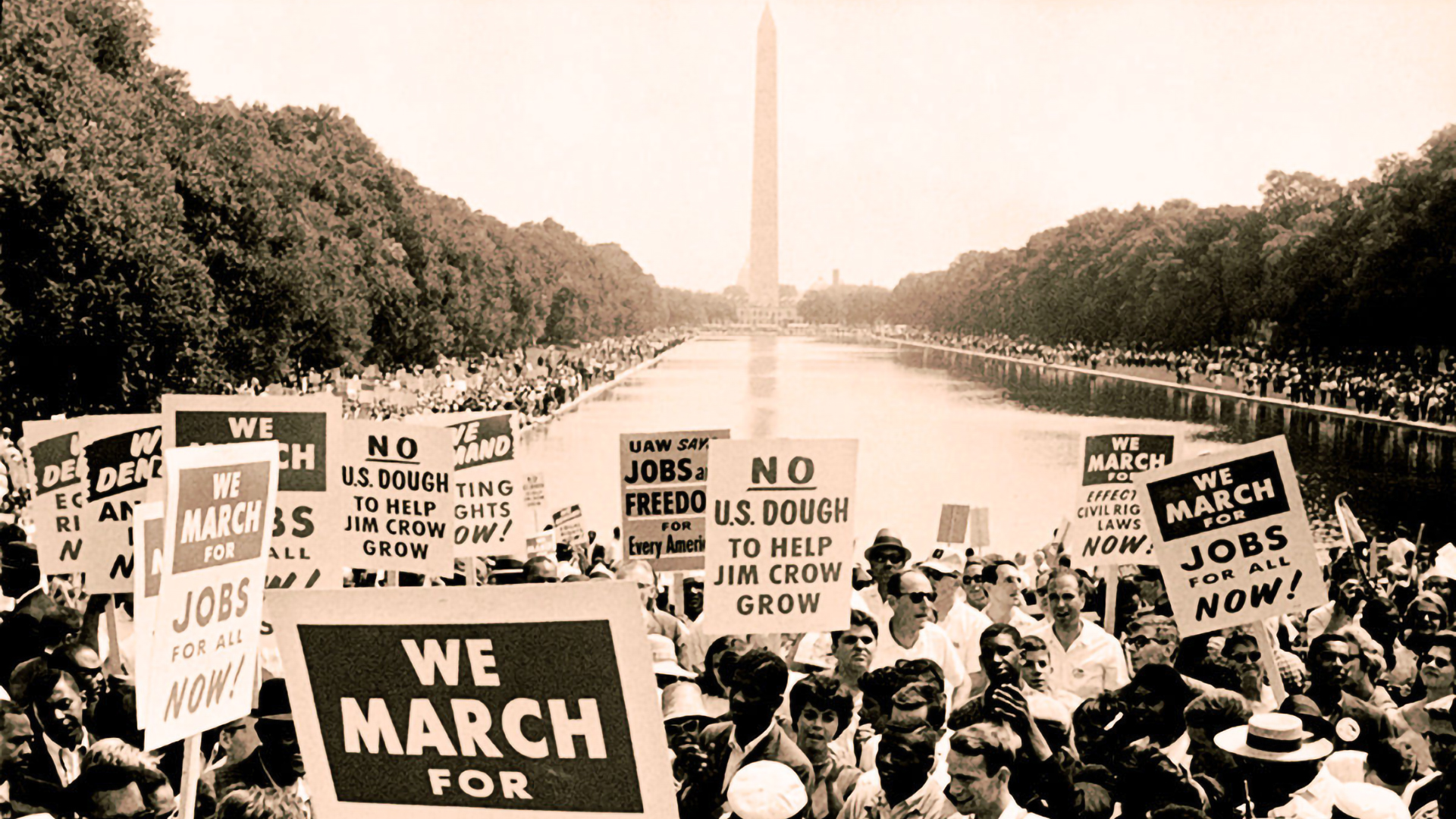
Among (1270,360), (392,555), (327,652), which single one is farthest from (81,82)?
(1270,360)

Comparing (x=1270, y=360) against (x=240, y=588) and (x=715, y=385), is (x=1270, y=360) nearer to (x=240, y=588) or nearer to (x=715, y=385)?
(x=715, y=385)

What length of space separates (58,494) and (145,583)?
405cm

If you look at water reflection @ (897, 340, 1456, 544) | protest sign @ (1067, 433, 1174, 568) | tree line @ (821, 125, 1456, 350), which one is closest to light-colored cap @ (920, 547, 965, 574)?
protest sign @ (1067, 433, 1174, 568)

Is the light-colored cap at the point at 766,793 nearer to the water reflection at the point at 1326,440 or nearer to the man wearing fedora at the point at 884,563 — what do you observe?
the man wearing fedora at the point at 884,563

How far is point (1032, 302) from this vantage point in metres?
131

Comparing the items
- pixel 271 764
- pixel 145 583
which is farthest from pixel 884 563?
pixel 271 764

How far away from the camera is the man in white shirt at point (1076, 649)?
7.98 metres

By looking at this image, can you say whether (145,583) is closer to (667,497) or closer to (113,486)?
(113,486)

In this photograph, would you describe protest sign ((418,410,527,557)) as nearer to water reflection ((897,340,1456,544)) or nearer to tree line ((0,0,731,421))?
water reflection ((897,340,1456,544))

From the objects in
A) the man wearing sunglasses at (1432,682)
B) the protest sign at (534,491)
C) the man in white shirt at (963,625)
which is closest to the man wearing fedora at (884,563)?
the man in white shirt at (963,625)

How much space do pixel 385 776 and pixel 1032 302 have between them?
130222 millimetres

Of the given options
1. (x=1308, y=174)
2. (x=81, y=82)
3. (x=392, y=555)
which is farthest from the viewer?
(x=1308, y=174)

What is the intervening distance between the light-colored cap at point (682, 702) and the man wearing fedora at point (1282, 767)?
84.7 inches

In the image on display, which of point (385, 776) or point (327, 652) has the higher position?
point (327, 652)
